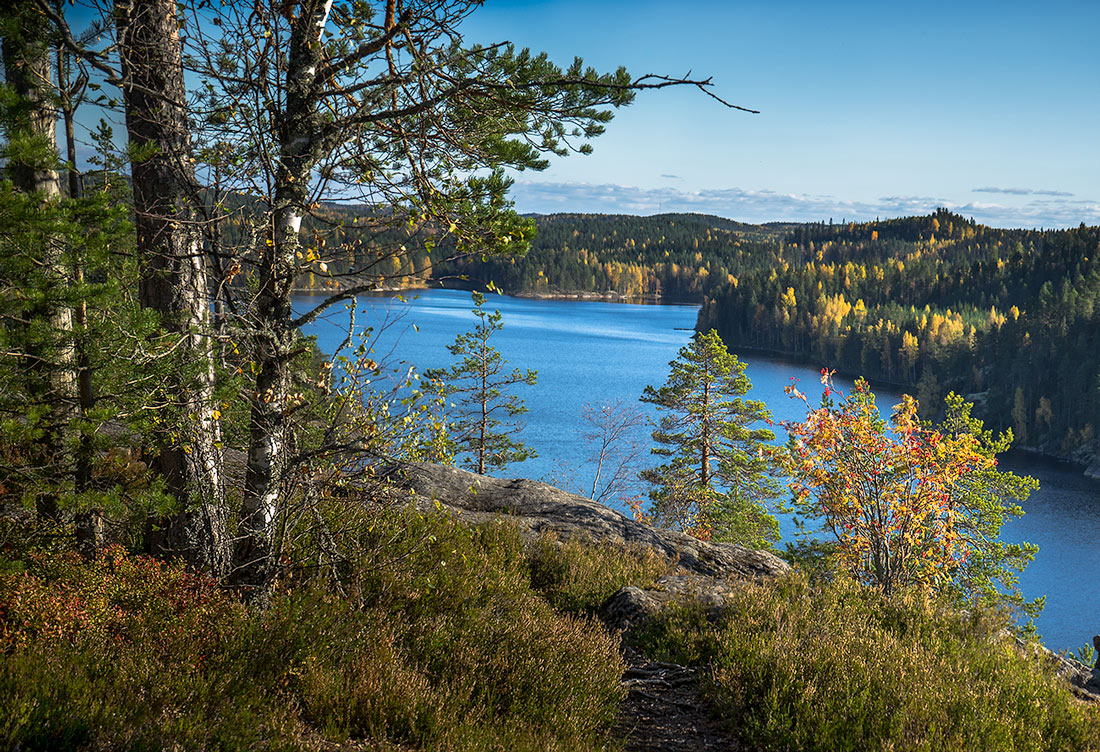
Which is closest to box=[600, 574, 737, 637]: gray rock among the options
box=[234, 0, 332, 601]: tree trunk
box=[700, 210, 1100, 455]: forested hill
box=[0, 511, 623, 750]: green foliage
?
box=[0, 511, 623, 750]: green foliage

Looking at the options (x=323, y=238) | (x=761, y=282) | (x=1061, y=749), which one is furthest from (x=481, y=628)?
(x=761, y=282)

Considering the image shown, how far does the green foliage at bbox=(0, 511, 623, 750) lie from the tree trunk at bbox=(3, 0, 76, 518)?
1204mm

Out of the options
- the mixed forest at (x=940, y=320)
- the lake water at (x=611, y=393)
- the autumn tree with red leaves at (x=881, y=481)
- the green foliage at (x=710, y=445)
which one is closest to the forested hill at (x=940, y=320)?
the mixed forest at (x=940, y=320)

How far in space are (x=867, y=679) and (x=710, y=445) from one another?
20.5 m

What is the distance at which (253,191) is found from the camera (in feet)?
16.0

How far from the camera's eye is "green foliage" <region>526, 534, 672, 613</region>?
25.7ft

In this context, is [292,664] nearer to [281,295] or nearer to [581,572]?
[281,295]

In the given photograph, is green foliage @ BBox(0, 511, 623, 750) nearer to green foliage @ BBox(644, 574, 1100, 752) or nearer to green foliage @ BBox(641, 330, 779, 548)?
green foliage @ BBox(644, 574, 1100, 752)

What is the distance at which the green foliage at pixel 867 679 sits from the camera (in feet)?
15.4

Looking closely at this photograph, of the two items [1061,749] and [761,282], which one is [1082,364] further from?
[1061,749]

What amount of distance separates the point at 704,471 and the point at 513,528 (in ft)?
56.7

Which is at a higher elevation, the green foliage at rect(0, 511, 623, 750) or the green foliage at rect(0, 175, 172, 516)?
the green foliage at rect(0, 175, 172, 516)

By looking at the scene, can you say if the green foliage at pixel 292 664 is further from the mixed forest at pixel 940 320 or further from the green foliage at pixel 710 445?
the mixed forest at pixel 940 320

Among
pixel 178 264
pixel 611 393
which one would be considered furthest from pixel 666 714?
pixel 611 393
